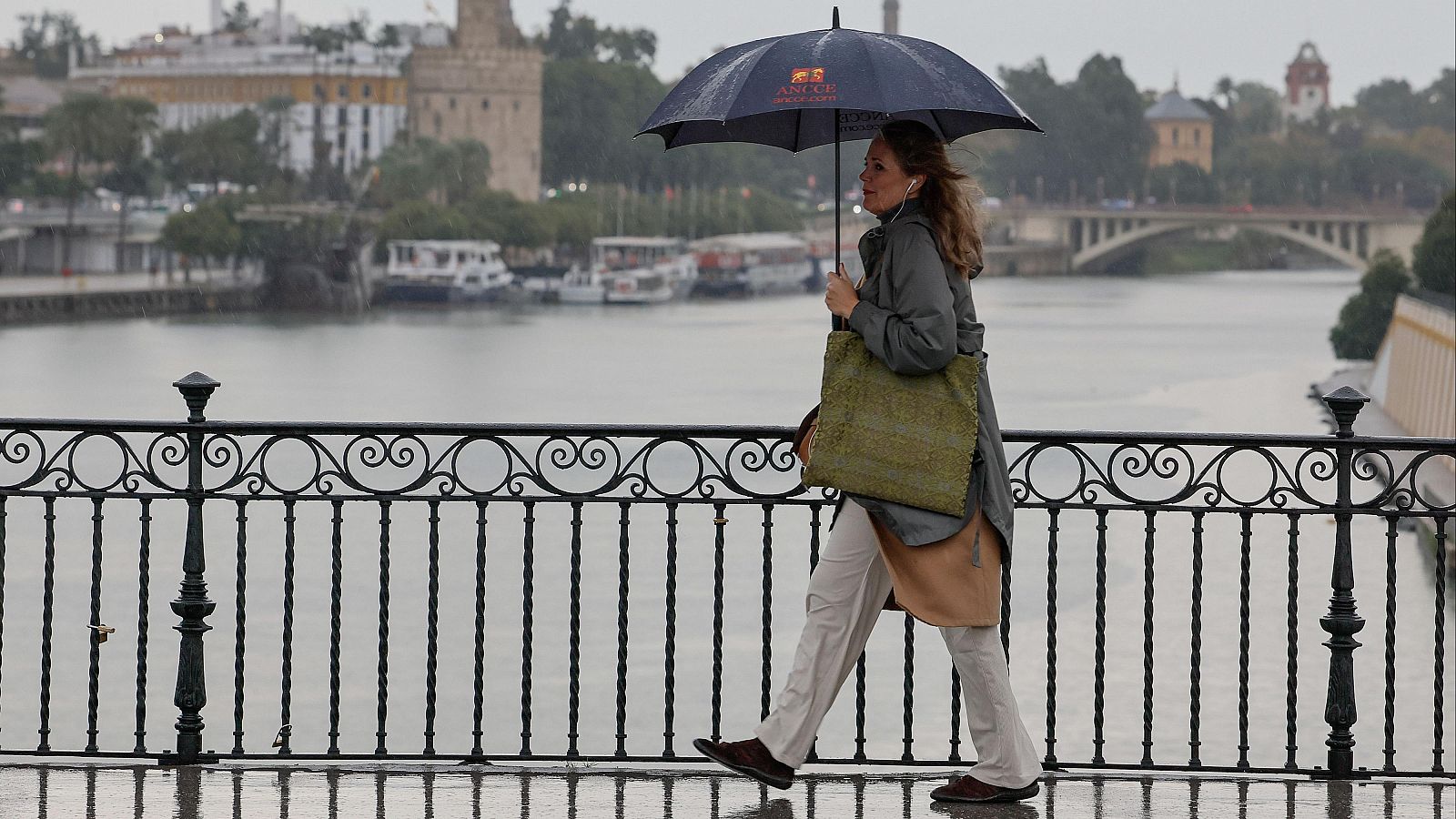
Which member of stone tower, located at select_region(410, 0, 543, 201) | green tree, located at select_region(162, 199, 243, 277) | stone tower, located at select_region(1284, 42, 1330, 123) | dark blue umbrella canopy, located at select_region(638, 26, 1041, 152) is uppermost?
stone tower, located at select_region(1284, 42, 1330, 123)

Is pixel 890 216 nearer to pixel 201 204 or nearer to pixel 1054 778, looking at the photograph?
pixel 1054 778

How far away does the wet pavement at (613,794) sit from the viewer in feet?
10.9

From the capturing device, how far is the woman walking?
3.04 m

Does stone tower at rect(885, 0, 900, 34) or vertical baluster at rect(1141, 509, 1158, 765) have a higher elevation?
stone tower at rect(885, 0, 900, 34)

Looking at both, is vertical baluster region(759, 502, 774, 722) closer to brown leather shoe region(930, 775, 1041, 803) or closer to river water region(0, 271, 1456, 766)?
brown leather shoe region(930, 775, 1041, 803)

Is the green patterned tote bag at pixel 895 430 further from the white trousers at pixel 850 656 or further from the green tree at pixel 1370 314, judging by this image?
the green tree at pixel 1370 314

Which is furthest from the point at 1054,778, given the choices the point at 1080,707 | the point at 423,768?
the point at 1080,707

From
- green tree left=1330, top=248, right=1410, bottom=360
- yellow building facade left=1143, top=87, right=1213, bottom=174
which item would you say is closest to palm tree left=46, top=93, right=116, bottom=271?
green tree left=1330, top=248, right=1410, bottom=360

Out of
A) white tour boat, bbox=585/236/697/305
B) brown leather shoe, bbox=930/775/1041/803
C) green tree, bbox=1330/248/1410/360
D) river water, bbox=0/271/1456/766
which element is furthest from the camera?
white tour boat, bbox=585/236/697/305

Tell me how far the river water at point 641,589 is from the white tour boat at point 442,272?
Answer: 771 inches

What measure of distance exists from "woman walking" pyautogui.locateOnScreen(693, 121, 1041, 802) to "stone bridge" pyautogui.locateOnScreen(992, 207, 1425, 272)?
53.6 metres

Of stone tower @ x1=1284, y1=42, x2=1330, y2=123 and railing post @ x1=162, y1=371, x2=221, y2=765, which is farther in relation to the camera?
stone tower @ x1=1284, y1=42, x2=1330, y2=123

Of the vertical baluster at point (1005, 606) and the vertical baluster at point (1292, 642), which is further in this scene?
the vertical baluster at point (1292, 642)

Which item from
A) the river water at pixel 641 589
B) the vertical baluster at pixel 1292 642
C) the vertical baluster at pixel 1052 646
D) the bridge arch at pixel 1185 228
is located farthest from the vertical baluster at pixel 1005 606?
the bridge arch at pixel 1185 228
